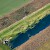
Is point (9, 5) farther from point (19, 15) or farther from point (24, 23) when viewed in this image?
point (24, 23)

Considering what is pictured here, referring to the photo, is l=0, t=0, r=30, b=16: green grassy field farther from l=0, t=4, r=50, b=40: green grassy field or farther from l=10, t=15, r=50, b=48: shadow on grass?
l=10, t=15, r=50, b=48: shadow on grass

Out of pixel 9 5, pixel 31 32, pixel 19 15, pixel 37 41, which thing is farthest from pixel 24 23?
pixel 9 5

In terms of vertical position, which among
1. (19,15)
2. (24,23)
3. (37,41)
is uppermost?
(19,15)

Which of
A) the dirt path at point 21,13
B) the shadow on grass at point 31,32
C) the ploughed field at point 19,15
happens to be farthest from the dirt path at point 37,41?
the dirt path at point 21,13

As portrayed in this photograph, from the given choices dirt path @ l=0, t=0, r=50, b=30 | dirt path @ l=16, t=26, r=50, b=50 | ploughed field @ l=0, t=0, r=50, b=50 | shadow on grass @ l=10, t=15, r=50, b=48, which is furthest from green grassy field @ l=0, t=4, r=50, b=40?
dirt path @ l=16, t=26, r=50, b=50

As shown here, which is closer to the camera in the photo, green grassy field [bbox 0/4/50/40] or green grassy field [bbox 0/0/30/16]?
green grassy field [bbox 0/4/50/40]

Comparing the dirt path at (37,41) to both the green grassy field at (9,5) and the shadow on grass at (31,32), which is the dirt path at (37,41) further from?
the green grassy field at (9,5)
